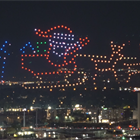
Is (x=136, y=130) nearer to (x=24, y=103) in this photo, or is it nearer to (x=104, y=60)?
(x=104, y=60)

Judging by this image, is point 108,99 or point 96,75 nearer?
point 96,75

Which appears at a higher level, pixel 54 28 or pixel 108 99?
pixel 54 28

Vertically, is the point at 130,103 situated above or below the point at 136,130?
above

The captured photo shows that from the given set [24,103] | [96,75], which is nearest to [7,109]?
[24,103]

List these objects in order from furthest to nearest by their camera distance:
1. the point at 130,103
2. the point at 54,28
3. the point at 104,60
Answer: the point at 130,103
the point at 104,60
the point at 54,28

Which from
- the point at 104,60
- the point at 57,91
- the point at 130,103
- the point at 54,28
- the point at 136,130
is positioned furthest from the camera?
the point at 57,91

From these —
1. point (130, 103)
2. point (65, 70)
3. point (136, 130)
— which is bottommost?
point (136, 130)

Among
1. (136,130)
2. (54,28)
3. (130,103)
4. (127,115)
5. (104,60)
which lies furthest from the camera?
(130,103)

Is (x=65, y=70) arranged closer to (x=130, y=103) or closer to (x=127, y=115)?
(x=127, y=115)

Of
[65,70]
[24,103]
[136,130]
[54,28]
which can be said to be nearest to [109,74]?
[65,70]
